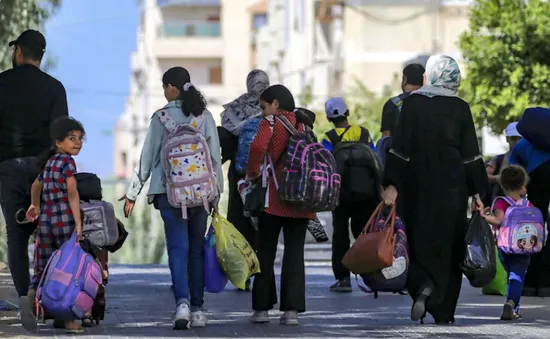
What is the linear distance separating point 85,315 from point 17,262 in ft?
2.58

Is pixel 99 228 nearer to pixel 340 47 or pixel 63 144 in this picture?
pixel 63 144

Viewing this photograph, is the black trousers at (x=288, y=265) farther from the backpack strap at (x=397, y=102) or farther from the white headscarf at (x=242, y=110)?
the backpack strap at (x=397, y=102)

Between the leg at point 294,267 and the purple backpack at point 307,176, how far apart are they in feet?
0.88

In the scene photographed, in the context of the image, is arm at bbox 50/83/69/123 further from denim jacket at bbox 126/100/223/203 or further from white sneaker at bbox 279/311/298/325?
white sneaker at bbox 279/311/298/325

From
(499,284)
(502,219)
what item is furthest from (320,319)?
(499,284)

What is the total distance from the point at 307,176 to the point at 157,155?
3.49 feet

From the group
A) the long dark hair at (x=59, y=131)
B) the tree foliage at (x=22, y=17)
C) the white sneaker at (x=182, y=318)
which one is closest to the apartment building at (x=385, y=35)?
the tree foliage at (x=22, y=17)

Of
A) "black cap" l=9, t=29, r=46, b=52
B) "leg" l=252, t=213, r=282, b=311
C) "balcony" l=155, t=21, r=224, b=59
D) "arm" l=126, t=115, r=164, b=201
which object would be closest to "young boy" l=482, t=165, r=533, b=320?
"leg" l=252, t=213, r=282, b=311

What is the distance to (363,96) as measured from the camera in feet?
156

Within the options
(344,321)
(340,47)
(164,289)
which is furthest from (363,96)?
(344,321)

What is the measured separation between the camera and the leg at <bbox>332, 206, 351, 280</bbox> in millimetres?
15172

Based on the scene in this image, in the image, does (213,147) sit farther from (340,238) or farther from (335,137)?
(340,238)

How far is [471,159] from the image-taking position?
11.6 m

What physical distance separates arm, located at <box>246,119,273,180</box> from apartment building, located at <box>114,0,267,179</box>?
68.2 m
